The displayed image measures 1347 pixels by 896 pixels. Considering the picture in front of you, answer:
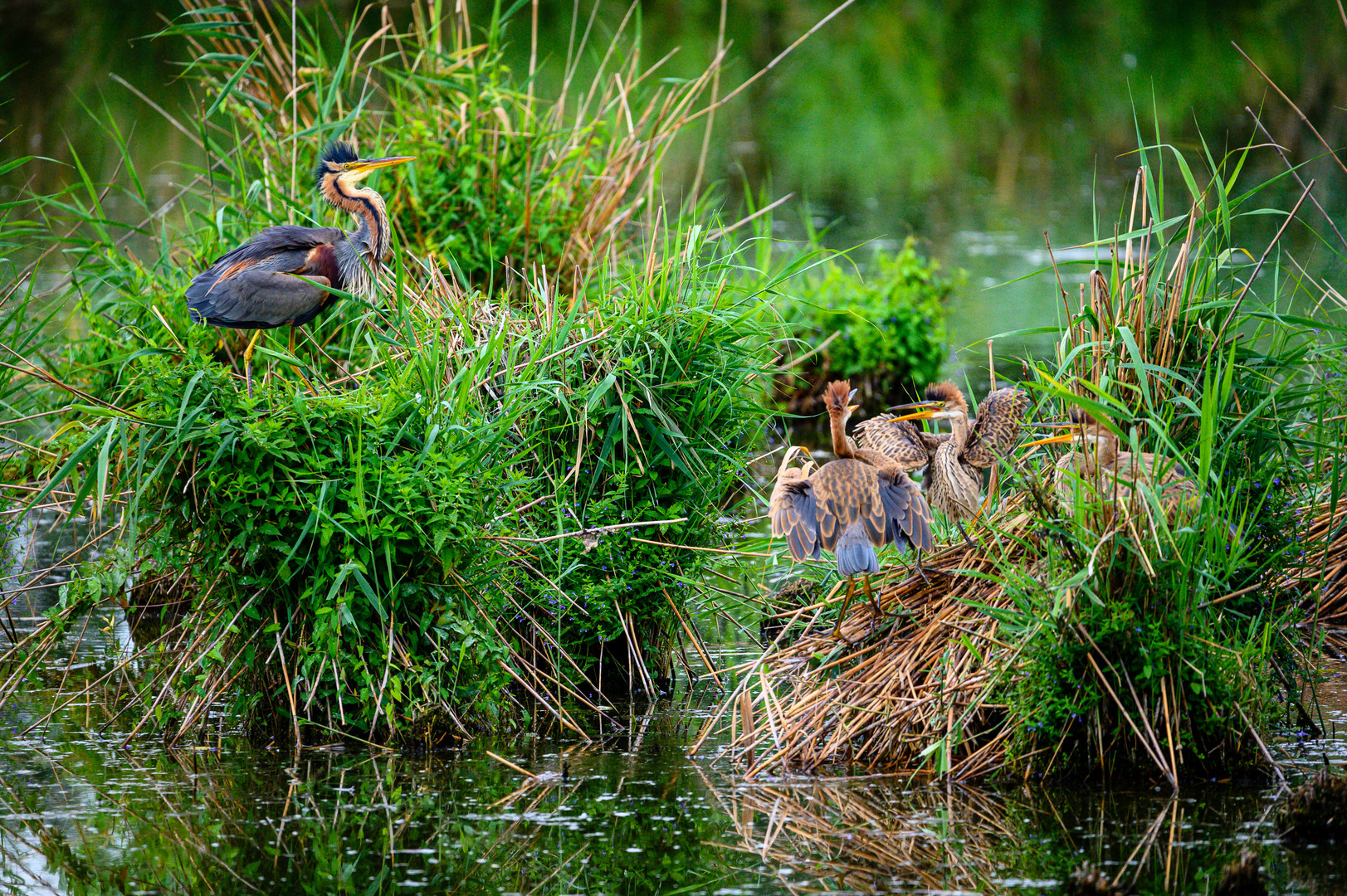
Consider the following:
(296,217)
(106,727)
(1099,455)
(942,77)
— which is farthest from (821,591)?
(942,77)

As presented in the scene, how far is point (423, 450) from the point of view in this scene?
17.2ft

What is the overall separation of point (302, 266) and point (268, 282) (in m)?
0.23

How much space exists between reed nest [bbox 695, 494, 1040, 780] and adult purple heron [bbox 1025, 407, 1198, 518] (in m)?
0.21

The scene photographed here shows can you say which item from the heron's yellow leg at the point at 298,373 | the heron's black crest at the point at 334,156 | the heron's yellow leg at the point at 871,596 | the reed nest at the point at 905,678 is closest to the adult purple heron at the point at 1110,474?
the reed nest at the point at 905,678

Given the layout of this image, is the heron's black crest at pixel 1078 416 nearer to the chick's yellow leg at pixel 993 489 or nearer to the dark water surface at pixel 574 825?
the chick's yellow leg at pixel 993 489

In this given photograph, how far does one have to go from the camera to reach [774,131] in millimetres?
20344

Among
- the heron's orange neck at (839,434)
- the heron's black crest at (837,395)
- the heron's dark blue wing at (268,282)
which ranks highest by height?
the heron's dark blue wing at (268,282)

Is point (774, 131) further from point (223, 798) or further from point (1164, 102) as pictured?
point (223, 798)

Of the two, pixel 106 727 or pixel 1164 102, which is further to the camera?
pixel 1164 102

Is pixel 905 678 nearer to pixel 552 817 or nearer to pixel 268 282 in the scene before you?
pixel 552 817

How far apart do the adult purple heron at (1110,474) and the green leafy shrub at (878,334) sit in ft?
18.3

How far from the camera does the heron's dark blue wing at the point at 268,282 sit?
6086 mm

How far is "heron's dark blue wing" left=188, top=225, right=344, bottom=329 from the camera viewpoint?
20.0 feet

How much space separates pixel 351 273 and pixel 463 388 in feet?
4.47
